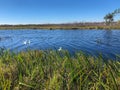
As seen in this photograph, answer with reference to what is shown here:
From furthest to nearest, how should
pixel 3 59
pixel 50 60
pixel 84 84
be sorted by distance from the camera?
pixel 3 59, pixel 50 60, pixel 84 84

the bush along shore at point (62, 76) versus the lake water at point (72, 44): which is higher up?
the bush along shore at point (62, 76)

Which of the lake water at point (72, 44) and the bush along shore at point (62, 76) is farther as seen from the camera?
the lake water at point (72, 44)

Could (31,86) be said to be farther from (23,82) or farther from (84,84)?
(84,84)

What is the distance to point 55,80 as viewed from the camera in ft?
19.0

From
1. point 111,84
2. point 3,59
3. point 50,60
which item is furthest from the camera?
point 3,59

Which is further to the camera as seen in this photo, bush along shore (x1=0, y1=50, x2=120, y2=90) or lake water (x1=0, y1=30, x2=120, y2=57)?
lake water (x1=0, y1=30, x2=120, y2=57)

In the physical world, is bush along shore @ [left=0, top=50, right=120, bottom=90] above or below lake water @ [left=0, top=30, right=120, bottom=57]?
above

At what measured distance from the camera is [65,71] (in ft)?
22.5

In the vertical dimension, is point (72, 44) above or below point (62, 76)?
below

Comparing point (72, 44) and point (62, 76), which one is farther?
point (72, 44)

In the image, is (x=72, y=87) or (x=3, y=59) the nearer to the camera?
(x=72, y=87)

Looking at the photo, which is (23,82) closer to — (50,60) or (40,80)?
(40,80)

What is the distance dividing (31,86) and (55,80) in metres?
0.68

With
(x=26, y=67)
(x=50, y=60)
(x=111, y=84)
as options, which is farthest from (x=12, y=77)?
(x=111, y=84)
